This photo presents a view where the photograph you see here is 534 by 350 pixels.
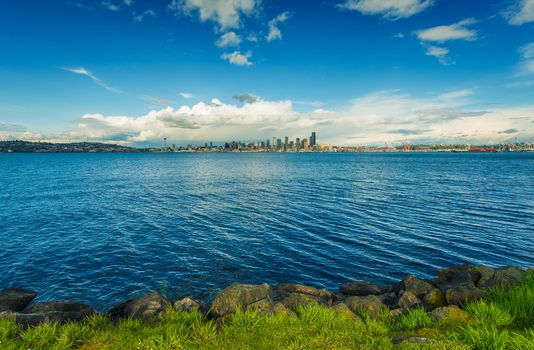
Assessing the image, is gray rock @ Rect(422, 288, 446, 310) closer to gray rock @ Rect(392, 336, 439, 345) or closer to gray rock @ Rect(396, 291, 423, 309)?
gray rock @ Rect(396, 291, 423, 309)

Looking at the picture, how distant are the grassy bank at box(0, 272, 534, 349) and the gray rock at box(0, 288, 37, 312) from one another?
8.09 metres

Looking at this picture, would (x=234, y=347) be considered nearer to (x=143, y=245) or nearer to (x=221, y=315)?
(x=221, y=315)

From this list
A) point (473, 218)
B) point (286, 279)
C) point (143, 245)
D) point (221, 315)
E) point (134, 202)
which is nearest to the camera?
point (221, 315)

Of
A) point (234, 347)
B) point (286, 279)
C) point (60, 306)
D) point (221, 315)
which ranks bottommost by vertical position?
point (286, 279)

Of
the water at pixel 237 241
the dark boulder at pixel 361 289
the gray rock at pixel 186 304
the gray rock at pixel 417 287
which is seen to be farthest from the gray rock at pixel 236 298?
the gray rock at pixel 417 287

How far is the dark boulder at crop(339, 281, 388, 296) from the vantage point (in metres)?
20.3

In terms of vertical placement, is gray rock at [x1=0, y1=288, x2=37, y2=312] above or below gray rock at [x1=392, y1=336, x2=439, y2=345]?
below

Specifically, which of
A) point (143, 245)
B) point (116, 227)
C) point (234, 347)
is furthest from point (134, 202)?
point (234, 347)

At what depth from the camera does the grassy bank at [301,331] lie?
378 inches

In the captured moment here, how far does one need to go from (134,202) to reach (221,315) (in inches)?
1907

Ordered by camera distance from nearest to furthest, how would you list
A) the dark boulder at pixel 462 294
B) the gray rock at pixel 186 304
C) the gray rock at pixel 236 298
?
the gray rock at pixel 236 298
the dark boulder at pixel 462 294
the gray rock at pixel 186 304

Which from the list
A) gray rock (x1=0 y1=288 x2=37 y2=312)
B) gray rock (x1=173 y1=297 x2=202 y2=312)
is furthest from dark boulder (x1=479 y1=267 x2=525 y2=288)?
gray rock (x1=0 y1=288 x2=37 y2=312)

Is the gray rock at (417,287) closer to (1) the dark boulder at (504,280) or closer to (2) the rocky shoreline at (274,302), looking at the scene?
(2) the rocky shoreline at (274,302)

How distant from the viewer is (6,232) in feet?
117
